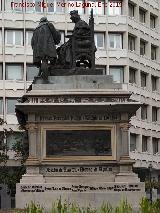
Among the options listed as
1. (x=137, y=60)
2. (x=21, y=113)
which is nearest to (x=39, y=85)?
(x=21, y=113)

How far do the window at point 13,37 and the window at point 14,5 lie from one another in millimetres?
2327

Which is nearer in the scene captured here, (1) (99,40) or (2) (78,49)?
(2) (78,49)

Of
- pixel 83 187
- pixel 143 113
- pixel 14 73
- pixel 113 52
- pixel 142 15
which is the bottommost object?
pixel 83 187

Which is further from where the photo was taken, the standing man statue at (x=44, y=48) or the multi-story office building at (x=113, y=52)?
the multi-story office building at (x=113, y=52)

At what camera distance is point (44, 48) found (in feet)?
82.6

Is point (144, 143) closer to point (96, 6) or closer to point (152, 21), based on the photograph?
point (152, 21)

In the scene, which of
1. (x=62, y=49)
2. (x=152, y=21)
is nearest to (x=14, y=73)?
(x=152, y=21)

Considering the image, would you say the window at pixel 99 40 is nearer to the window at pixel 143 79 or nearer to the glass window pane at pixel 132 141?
the window at pixel 143 79

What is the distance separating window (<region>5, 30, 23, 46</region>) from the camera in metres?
65.0

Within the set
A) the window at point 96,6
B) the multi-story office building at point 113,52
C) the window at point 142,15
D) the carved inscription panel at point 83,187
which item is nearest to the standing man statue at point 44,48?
the carved inscription panel at point 83,187

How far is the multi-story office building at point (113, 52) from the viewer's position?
211 ft

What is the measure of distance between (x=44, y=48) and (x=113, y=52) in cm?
4217

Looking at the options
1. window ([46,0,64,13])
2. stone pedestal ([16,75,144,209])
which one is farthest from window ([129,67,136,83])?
stone pedestal ([16,75,144,209])

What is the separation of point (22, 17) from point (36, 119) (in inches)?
1683
